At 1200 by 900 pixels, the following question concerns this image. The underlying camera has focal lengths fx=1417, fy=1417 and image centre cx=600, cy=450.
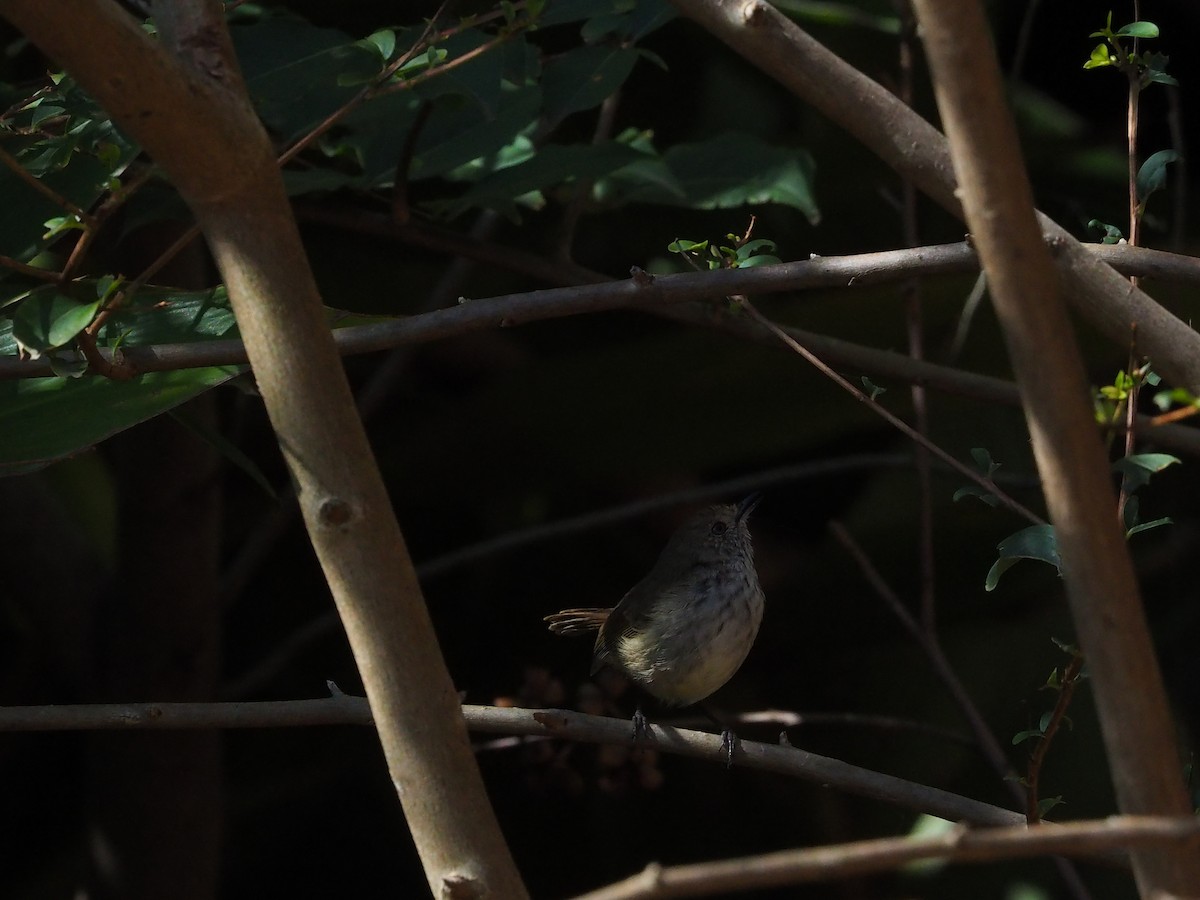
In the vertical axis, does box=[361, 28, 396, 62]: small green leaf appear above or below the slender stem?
above

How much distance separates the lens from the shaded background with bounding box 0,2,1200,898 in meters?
3.36

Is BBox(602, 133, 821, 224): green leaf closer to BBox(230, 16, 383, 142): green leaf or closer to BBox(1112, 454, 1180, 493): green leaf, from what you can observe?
BBox(230, 16, 383, 142): green leaf

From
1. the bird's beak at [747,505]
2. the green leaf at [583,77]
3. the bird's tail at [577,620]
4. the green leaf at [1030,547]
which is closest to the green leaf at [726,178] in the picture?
the green leaf at [583,77]

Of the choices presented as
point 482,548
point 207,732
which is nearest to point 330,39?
→ point 482,548

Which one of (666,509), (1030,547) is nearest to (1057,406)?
(1030,547)

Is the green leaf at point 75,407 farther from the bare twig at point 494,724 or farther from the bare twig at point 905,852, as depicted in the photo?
the bare twig at point 905,852

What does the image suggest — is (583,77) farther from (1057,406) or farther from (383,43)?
(1057,406)

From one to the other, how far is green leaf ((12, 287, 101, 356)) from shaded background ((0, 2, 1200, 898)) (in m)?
1.74

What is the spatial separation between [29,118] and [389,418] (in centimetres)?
196

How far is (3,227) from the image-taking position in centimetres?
191

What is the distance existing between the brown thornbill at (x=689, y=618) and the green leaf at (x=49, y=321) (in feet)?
5.73

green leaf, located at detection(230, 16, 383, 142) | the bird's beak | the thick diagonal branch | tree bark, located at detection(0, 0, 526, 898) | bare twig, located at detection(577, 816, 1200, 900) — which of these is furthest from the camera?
the bird's beak

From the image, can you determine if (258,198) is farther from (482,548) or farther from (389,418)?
(389,418)

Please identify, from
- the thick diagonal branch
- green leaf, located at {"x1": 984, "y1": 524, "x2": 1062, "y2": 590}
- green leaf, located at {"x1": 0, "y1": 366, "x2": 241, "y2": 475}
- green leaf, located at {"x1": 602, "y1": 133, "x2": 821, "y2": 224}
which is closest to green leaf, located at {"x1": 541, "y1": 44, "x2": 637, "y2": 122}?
green leaf, located at {"x1": 602, "y1": 133, "x2": 821, "y2": 224}
